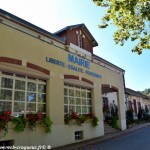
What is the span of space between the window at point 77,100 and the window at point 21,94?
1887 millimetres

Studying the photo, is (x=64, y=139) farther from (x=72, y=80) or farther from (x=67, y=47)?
(x=67, y=47)

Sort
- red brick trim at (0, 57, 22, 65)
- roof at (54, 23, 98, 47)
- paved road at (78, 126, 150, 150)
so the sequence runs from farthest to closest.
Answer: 1. roof at (54, 23, 98, 47)
2. paved road at (78, 126, 150, 150)
3. red brick trim at (0, 57, 22, 65)

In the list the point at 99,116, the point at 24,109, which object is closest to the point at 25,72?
the point at 24,109

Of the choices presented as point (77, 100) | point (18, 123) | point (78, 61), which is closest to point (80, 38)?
point (78, 61)

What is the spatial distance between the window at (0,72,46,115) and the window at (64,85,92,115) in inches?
74.3

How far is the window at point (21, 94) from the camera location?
8682 millimetres

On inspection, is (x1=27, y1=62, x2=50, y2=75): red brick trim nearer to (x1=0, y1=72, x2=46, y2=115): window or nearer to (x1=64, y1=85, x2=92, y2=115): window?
(x1=0, y1=72, x2=46, y2=115): window

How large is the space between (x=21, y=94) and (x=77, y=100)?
437 cm

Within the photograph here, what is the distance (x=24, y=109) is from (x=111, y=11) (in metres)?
6.10

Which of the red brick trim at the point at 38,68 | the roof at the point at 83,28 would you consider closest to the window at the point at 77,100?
the red brick trim at the point at 38,68

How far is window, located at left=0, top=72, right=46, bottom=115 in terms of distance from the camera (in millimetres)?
8682

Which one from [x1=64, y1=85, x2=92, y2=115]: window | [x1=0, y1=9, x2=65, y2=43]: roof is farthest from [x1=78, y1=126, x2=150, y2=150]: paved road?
[x1=0, y1=9, x2=65, y2=43]: roof

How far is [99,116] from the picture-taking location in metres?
14.0

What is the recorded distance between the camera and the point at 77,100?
12.8m
